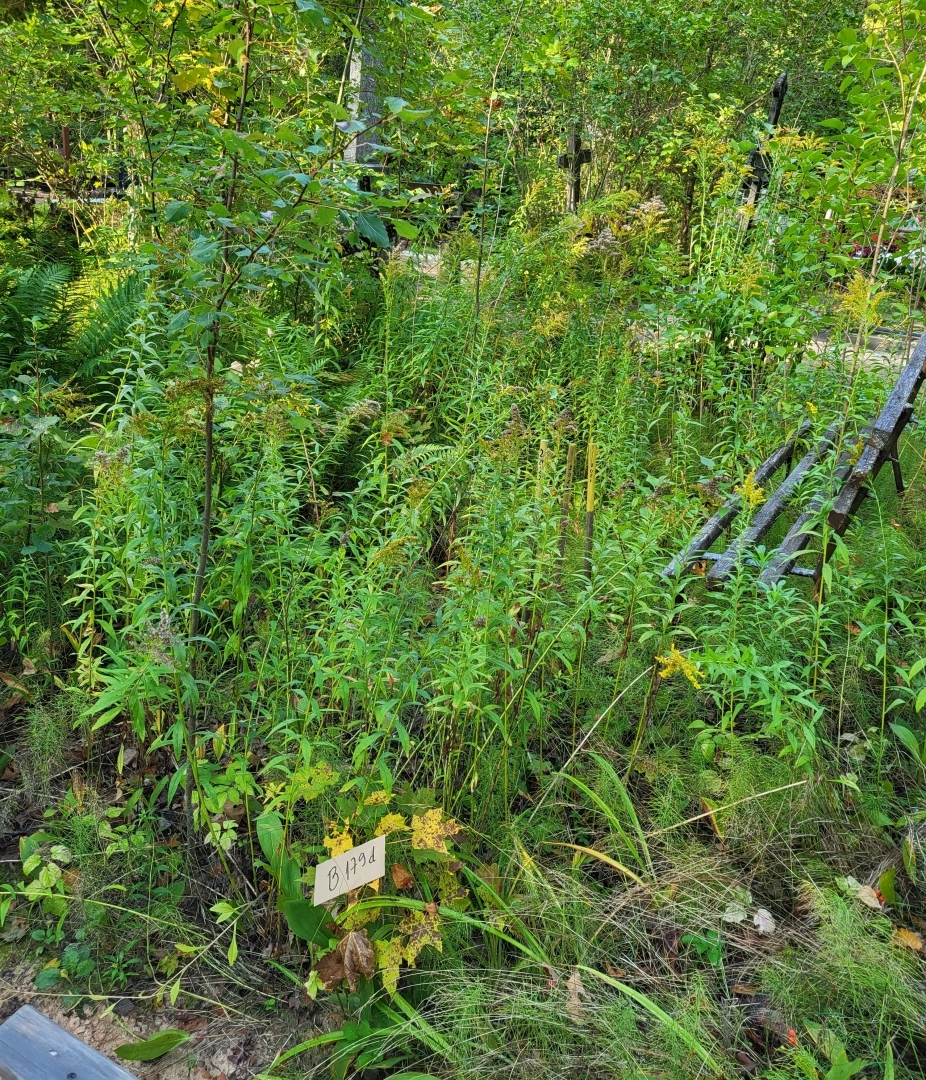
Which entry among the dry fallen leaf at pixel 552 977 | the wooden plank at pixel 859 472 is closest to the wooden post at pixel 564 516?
the wooden plank at pixel 859 472

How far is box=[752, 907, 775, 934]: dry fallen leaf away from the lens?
204 centimetres

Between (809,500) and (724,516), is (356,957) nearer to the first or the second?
(724,516)

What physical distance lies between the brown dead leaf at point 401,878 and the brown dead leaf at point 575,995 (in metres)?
0.43

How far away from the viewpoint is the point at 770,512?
316 cm

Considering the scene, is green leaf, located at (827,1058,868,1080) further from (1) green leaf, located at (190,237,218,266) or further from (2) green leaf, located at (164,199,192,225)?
(2) green leaf, located at (164,199,192,225)

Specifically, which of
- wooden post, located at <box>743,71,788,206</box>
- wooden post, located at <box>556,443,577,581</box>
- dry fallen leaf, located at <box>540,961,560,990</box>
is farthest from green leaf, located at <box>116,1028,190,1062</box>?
wooden post, located at <box>743,71,788,206</box>

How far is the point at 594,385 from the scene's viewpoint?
4.00m

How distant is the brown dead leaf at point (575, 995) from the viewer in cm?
179

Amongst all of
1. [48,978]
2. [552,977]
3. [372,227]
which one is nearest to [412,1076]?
[552,977]

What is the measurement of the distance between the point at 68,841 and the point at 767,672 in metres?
2.06

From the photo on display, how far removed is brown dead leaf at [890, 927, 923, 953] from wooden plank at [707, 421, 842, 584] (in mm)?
1106

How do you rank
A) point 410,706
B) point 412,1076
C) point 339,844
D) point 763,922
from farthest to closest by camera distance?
point 410,706 → point 763,922 → point 339,844 → point 412,1076

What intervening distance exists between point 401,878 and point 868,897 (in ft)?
3.89

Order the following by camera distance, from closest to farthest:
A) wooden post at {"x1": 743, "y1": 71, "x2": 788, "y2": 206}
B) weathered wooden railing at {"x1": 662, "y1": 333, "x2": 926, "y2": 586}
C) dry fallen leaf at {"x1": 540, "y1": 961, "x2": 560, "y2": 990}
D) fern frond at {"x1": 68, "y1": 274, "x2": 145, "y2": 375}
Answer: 1. dry fallen leaf at {"x1": 540, "y1": 961, "x2": 560, "y2": 990}
2. weathered wooden railing at {"x1": 662, "y1": 333, "x2": 926, "y2": 586}
3. fern frond at {"x1": 68, "y1": 274, "x2": 145, "y2": 375}
4. wooden post at {"x1": 743, "y1": 71, "x2": 788, "y2": 206}
